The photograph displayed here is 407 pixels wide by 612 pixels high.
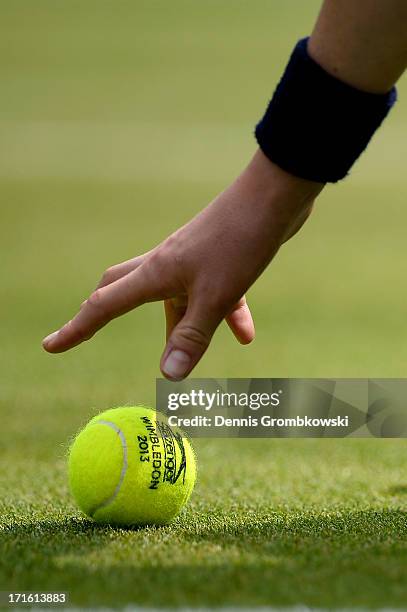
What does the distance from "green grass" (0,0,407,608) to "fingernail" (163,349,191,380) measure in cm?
40

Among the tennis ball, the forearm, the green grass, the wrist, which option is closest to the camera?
the forearm

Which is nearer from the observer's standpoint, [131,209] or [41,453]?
[41,453]

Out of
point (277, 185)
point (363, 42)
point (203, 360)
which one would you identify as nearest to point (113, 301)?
point (277, 185)

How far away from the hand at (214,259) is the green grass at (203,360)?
474 millimetres

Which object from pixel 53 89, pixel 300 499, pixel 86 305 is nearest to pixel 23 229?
pixel 300 499

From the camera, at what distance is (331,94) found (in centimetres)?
189

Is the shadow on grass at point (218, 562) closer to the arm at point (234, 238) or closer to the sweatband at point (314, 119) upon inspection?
the arm at point (234, 238)

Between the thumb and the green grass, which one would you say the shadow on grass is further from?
the thumb

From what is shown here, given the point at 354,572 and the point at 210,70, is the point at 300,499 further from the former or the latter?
the point at 210,70

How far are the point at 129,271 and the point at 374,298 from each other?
18.2 feet

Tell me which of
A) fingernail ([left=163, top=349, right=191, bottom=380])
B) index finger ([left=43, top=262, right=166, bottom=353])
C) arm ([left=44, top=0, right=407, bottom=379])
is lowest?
fingernail ([left=163, top=349, right=191, bottom=380])

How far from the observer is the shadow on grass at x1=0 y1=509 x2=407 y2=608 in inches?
74.2

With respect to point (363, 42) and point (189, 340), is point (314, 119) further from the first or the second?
point (189, 340)

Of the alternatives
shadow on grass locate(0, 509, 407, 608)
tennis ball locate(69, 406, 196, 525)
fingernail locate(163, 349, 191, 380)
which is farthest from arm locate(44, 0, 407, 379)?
tennis ball locate(69, 406, 196, 525)
